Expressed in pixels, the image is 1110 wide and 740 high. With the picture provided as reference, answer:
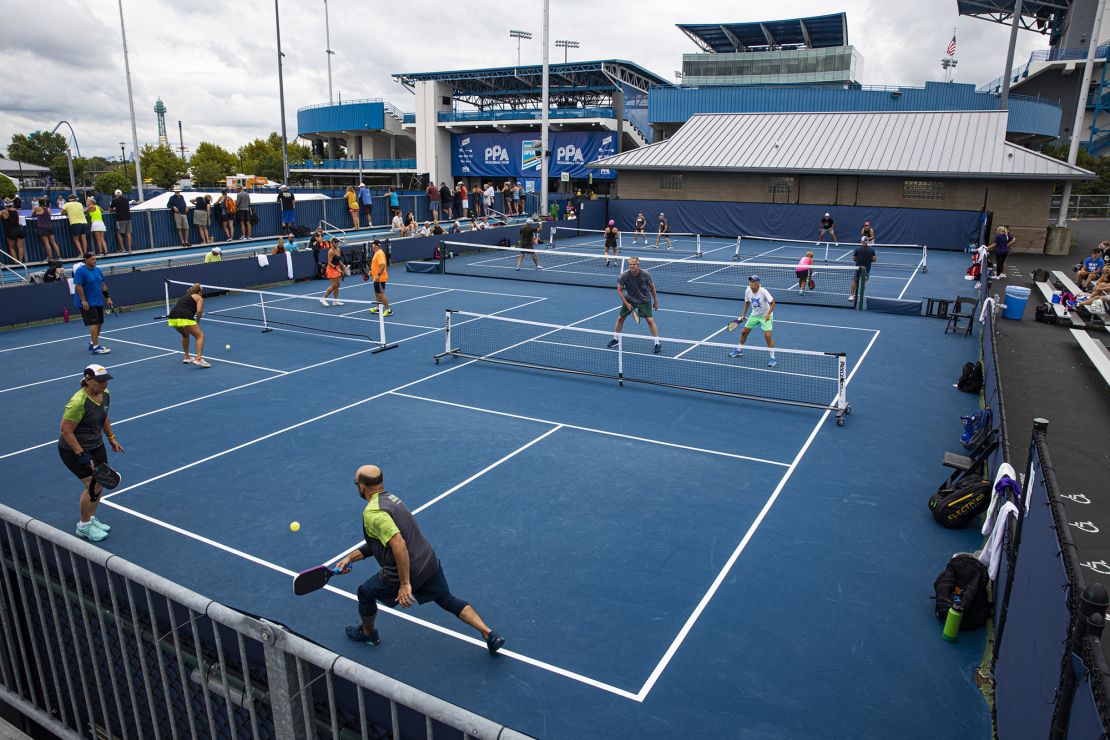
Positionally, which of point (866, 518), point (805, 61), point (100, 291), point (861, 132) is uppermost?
point (805, 61)

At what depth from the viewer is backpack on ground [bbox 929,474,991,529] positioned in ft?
29.5

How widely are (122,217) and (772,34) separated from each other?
62506 millimetres

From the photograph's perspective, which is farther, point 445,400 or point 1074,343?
point 1074,343

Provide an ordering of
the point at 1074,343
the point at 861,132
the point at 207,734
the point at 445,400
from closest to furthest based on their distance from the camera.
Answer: the point at 207,734 → the point at 445,400 → the point at 1074,343 → the point at 861,132

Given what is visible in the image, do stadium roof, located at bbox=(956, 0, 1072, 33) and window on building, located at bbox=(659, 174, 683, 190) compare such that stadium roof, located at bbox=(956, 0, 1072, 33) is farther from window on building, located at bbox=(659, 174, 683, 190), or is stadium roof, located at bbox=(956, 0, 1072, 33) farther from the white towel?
the white towel

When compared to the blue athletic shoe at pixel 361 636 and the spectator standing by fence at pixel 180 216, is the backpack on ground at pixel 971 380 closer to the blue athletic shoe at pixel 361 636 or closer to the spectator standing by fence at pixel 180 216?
the blue athletic shoe at pixel 361 636

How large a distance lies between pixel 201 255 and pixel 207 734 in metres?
26.6

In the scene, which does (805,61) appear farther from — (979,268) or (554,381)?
(554,381)

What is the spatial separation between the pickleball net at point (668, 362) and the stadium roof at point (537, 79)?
46944 mm

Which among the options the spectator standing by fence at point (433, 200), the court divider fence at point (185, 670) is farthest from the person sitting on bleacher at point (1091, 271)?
the spectator standing by fence at point (433, 200)

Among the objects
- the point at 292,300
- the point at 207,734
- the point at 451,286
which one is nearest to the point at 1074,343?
the point at 451,286

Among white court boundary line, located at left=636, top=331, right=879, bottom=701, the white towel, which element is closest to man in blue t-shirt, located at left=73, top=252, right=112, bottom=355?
white court boundary line, located at left=636, top=331, right=879, bottom=701

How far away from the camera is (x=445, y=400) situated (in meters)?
14.1

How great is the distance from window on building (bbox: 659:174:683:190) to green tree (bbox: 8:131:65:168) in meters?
106
